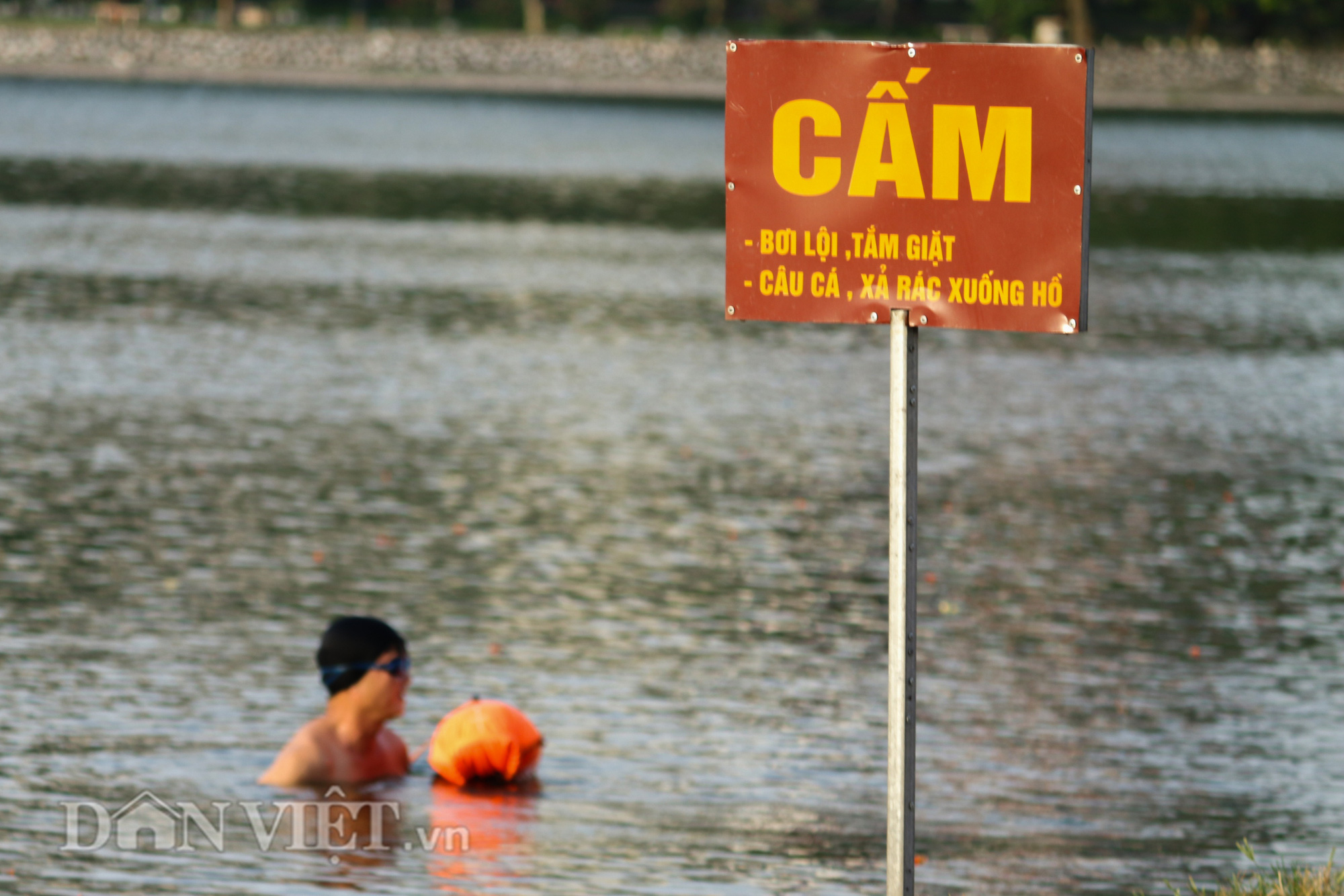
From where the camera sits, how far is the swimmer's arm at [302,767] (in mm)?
9492

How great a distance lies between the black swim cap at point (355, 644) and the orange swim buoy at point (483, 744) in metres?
0.55

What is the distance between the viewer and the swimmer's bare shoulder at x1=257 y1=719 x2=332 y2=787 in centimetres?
949

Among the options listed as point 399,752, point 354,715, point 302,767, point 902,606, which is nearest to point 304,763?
point 302,767

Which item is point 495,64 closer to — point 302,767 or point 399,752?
point 399,752

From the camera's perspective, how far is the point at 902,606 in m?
5.80

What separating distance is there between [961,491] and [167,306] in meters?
12.3

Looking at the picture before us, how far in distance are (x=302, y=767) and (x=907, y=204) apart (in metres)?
4.76

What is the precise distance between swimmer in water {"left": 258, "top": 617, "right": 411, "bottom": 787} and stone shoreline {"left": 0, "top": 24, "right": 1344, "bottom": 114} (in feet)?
256

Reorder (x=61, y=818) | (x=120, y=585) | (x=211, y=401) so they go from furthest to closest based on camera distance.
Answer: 1. (x=211, y=401)
2. (x=120, y=585)
3. (x=61, y=818)

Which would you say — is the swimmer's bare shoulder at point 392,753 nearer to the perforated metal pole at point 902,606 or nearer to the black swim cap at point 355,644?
the black swim cap at point 355,644

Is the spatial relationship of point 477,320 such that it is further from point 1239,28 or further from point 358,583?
point 1239,28

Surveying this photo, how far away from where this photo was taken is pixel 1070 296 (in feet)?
18.7

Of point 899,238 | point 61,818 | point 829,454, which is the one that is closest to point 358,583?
point 61,818

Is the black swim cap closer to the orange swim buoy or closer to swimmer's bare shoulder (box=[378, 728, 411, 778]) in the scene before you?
swimmer's bare shoulder (box=[378, 728, 411, 778])
